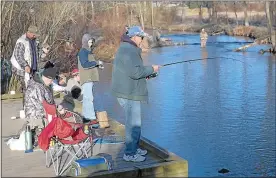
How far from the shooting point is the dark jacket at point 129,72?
5531 millimetres

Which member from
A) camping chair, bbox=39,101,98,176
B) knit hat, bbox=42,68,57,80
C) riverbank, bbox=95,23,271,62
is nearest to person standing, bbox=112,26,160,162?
camping chair, bbox=39,101,98,176

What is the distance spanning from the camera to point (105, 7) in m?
28.2

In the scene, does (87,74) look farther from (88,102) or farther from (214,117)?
(214,117)

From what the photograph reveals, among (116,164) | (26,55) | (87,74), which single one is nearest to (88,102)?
(87,74)

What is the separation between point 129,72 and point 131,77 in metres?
0.06

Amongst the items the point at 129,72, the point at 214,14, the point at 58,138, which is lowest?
the point at 58,138

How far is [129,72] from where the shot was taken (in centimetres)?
554

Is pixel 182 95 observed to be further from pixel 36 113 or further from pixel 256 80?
pixel 36 113

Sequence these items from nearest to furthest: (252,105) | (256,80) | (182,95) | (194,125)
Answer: (194,125), (252,105), (182,95), (256,80)

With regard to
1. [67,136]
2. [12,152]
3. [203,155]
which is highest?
[67,136]

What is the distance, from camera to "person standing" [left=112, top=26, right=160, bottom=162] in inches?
218

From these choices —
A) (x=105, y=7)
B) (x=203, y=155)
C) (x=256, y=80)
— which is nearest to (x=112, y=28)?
(x=105, y=7)

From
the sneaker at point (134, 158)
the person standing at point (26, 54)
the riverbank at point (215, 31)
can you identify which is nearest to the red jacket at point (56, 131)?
the sneaker at point (134, 158)

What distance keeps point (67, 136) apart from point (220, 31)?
4203 centimetres
